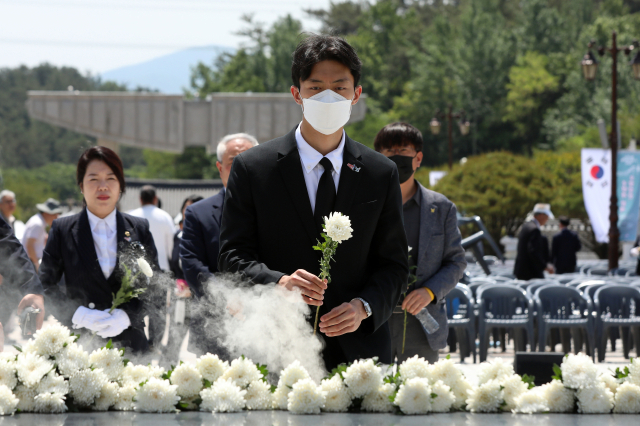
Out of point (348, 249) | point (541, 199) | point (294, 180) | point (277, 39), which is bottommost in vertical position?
point (541, 199)

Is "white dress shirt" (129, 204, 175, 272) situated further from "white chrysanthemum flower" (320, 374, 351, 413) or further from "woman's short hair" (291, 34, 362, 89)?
"white chrysanthemum flower" (320, 374, 351, 413)

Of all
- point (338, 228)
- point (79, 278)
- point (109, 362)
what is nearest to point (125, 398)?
point (109, 362)

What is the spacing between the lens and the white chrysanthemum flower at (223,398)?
93.7 inches

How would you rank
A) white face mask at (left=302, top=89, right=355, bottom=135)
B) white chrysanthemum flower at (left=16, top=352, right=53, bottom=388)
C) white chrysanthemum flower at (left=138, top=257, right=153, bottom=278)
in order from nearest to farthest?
white chrysanthemum flower at (left=16, top=352, right=53, bottom=388), white face mask at (left=302, top=89, right=355, bottom=135), white chrysanthemum flower at (left=138, top=257, right=153, bottom=278)

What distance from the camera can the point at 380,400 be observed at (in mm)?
2424

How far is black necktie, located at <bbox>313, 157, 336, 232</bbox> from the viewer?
2.67 metres

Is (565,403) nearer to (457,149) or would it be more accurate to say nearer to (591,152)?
(591,152)

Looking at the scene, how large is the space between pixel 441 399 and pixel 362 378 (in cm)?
26

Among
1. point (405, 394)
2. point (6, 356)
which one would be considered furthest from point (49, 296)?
point (405, 394)

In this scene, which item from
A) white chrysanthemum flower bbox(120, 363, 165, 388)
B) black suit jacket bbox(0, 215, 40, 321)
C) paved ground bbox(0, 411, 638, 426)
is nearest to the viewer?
paved ground bbox(0, 411, 638, 426)

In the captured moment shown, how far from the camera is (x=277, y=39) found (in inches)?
2613

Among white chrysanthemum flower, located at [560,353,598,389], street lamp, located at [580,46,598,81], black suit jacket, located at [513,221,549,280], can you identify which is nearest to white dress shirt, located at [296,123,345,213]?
white chrysanthemum flower, located at [560,353,598,389]

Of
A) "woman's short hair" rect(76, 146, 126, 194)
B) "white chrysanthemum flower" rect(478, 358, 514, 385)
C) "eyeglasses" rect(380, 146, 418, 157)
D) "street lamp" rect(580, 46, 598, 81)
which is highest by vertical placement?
"street lamp" rect(580, 46, 598, 81)

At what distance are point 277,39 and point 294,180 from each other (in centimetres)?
6557
